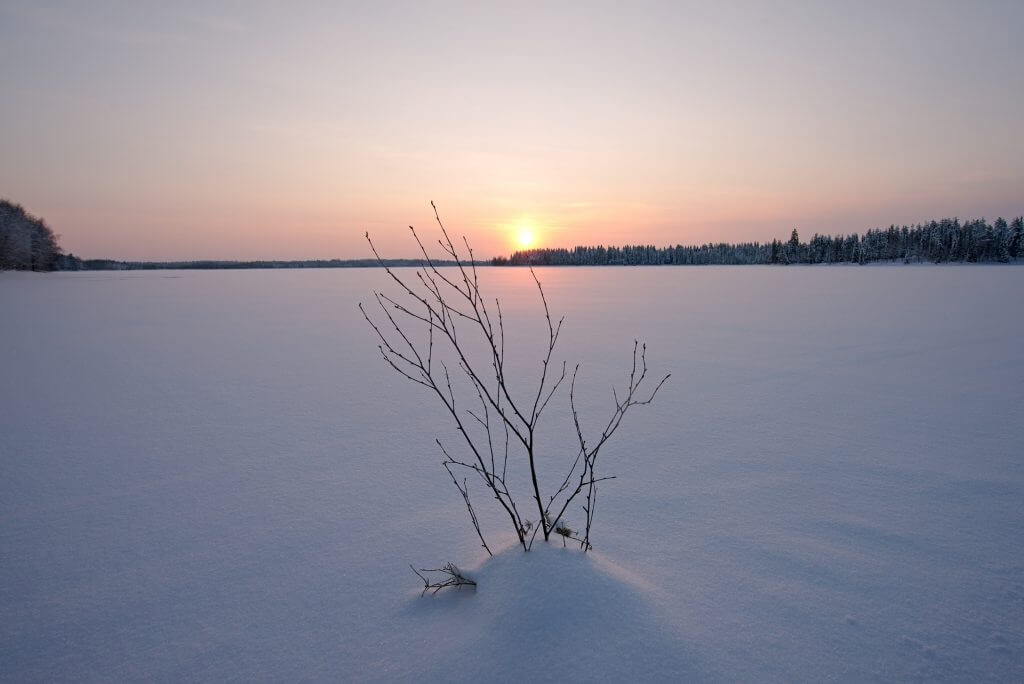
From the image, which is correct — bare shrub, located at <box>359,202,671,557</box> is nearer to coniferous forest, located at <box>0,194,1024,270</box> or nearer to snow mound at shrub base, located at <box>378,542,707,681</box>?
snow mound at shrub base, located at <box>378,542,707,681</box>

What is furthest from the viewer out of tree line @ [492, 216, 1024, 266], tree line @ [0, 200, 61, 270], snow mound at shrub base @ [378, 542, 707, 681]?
tree line @ [492, 216, 1024, 266]

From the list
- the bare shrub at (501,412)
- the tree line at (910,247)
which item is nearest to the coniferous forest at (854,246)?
the tree line at (910,247)

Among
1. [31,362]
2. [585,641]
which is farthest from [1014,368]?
[31,362]

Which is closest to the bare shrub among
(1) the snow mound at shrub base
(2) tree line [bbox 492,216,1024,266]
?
(1) the snow mound at shrub base

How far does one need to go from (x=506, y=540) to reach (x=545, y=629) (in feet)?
2.26

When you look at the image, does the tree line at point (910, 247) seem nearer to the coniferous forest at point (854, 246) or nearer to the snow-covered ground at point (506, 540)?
the coniferous forest at point (854, 246)

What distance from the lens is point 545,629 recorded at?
1589 millimetres

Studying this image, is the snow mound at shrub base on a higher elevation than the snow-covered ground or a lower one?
higher

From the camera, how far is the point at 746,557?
7.04 ft

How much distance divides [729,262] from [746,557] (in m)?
115

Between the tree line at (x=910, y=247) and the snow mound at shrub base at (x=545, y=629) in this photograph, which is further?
the tree line at (x=910, y=247)

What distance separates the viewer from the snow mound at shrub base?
4.86 ft

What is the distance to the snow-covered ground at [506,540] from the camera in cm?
162

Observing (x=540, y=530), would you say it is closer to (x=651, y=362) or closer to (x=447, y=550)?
(x=447, y=550)
